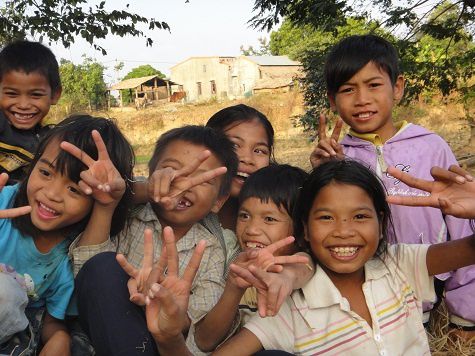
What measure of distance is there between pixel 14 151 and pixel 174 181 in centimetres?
121

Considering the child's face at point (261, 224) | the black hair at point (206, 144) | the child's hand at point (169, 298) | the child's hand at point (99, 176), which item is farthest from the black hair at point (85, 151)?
the child's hand at point (169, 298)

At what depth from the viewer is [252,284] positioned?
5.67 feet

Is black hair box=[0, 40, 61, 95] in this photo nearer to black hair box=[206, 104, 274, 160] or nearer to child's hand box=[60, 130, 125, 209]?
black hair box=[206, 104, 274, 160]

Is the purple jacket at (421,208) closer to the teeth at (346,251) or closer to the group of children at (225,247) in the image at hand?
the group of children at (225,247)

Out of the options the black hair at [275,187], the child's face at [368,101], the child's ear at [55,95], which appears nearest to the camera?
the black hair at [275,187]

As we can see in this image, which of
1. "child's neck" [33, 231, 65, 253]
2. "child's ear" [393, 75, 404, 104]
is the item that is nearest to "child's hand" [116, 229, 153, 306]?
"child's neck" [33, 231, 65, 253]

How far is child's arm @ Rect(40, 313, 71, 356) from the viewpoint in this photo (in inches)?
78.8

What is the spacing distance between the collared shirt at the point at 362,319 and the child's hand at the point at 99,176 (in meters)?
0.73

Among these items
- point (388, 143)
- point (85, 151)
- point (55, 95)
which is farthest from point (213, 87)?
point (85, 151)

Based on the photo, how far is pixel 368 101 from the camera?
2.78 m

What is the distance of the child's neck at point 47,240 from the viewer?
7.19ft

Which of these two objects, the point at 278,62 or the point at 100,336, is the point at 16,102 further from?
the point at 278,62

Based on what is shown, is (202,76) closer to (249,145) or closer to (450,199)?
(249,145)

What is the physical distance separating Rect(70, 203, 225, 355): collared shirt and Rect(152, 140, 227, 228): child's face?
67 mm
